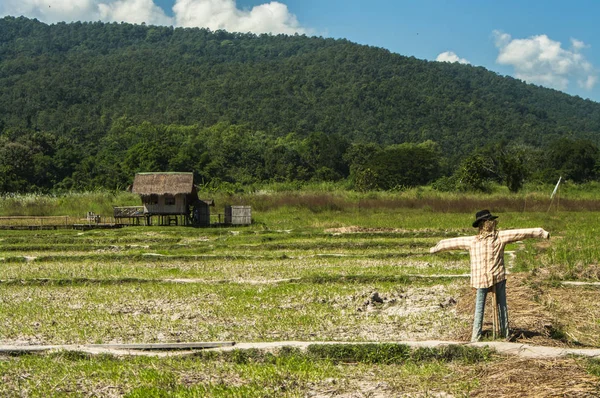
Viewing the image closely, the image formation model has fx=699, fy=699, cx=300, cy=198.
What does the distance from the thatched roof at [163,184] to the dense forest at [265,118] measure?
73.8 feet

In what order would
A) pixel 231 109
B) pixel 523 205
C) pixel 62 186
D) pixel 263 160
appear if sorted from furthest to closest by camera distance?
1. pixel 231 109
2. pixel 263 160
3. pixel 62 186
4. pixel 523 205

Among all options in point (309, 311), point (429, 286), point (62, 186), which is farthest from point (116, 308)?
point (62, 186)

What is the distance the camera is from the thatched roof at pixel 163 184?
1421 inches

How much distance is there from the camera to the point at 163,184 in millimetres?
36344

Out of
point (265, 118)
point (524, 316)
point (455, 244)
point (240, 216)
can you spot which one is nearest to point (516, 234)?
point (455, 244)

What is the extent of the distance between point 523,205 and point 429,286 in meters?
28.1

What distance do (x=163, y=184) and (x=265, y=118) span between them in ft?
250

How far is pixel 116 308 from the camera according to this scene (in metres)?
12.2

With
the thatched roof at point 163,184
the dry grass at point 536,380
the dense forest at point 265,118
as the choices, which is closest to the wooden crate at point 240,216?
the thatched roof at point 163,184

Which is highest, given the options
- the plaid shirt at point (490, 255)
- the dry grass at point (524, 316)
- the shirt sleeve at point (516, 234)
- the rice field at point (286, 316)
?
the shirt sleeve at point (516, 234)

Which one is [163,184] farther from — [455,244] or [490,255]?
[490,255]

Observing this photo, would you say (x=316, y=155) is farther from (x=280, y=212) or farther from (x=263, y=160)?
(x=280, y=212)

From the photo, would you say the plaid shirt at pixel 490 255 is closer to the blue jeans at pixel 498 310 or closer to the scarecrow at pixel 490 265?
the scarecrow at pixel 490 265

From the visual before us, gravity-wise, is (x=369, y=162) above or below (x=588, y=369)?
above
